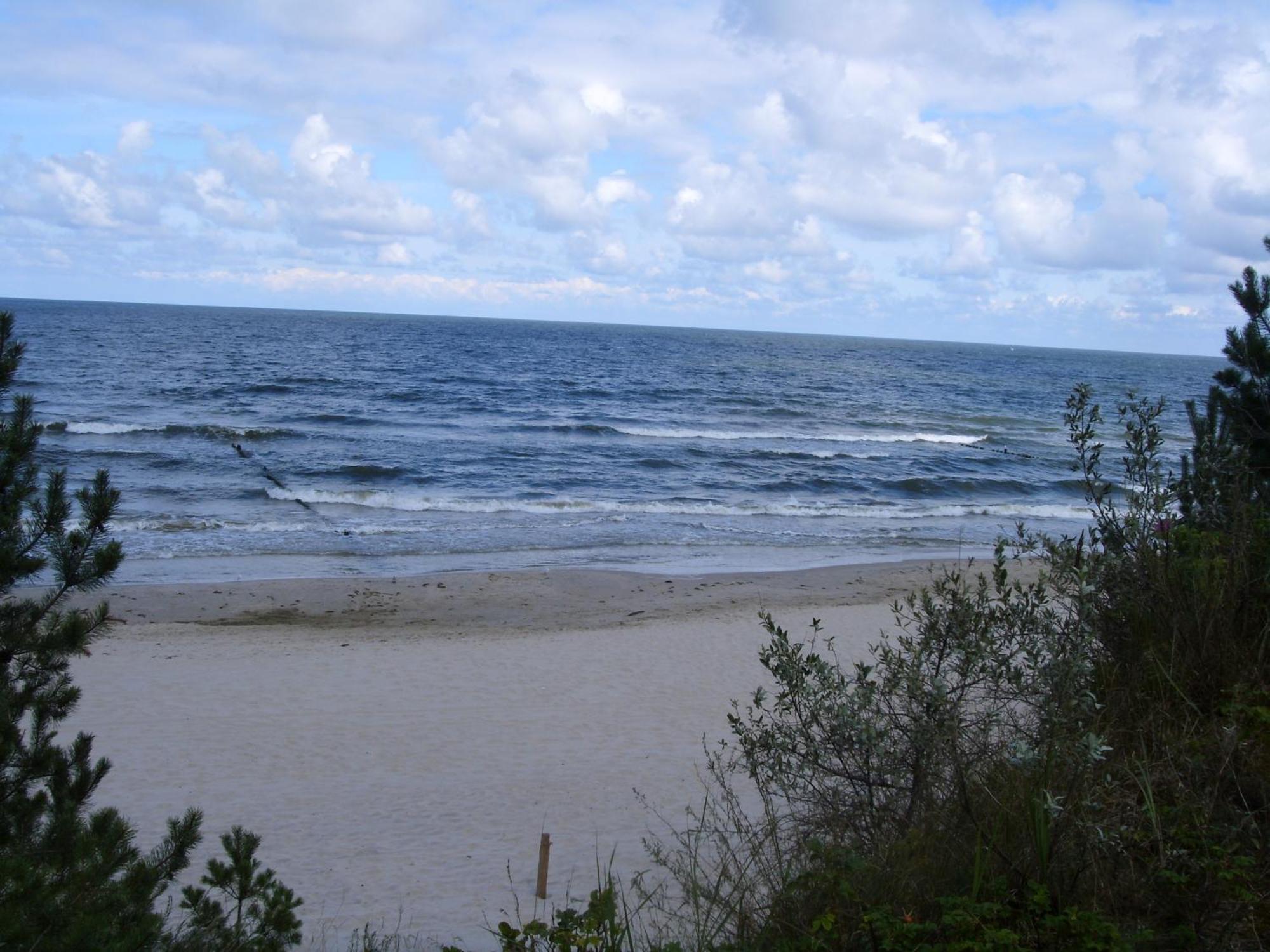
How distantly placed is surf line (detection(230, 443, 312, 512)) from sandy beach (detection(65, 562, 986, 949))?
6.31 m

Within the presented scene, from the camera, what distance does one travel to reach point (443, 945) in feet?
15.5

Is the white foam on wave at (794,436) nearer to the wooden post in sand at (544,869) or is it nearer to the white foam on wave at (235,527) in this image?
the white foam on wave at (235,527)

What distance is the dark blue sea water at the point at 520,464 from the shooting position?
Answer: 16.8 meters

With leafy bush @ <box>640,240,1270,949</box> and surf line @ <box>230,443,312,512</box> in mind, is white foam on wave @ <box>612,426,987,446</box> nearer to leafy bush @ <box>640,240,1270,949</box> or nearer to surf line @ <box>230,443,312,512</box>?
surf line @ <box>230,443,312,512</box>

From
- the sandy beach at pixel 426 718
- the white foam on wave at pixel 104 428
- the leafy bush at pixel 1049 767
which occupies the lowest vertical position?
the sandy beach at pixel 426 718

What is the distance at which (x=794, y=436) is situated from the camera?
34.2 m

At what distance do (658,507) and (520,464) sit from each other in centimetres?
624

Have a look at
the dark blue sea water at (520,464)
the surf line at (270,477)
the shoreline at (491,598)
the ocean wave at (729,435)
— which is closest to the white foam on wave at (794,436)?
the ocean wave at (729,435)

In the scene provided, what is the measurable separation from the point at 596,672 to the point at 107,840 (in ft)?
22.5

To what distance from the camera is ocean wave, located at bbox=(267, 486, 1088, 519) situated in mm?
20125

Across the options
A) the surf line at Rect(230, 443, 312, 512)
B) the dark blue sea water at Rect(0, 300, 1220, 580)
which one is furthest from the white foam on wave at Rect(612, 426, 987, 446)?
the surf line at Rect(230, 443, 312, 512)

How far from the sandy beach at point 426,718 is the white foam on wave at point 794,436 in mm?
19018

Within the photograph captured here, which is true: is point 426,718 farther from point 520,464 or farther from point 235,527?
point 520,464

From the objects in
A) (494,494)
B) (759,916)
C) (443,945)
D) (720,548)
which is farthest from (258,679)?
(494,494)
